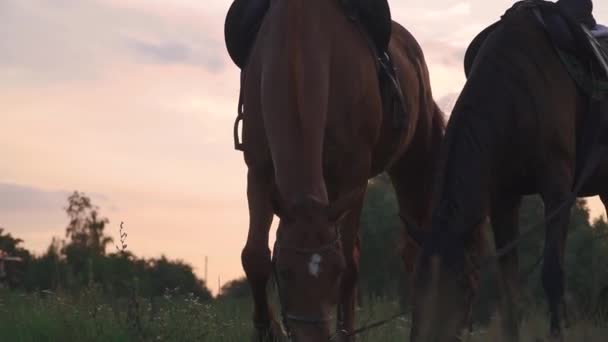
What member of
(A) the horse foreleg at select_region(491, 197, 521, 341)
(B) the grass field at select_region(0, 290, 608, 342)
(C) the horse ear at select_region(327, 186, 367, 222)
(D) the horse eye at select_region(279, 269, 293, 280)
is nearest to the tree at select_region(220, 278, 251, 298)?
(B) the grass field at select_region(0, 290, 608, 342)

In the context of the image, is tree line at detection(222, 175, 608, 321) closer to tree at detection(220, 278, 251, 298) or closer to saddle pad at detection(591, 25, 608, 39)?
tree at detection(220, 278, 251, 298)

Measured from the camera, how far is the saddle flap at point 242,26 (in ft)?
26.6

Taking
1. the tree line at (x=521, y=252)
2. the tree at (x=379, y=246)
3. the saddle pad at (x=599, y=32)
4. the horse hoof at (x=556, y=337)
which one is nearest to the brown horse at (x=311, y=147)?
the horse hoof at (x=556, y=337)

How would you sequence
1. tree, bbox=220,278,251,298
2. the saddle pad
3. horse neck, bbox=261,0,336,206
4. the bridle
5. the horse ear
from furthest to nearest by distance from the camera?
tree, bbox=220,278,251,298 < the saddle pad < horse neck, bbox=261,0,336,206 < the horse ear < the bridle

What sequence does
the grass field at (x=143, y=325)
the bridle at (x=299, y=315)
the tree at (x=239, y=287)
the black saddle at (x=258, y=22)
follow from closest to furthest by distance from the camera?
the bridle at (x=299, y=315) < the grass field at (x=143, y=325) < the black saddle at (x=258, y=22) < the tree at (x=239, y=287)

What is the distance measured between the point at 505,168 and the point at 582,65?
4.41 feet

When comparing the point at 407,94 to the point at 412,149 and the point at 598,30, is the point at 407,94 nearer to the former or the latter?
the point at 412,149

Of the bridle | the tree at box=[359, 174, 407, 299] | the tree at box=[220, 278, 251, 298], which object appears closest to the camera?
the bridle

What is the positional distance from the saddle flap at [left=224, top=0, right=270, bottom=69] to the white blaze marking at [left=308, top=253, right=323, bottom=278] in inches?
111

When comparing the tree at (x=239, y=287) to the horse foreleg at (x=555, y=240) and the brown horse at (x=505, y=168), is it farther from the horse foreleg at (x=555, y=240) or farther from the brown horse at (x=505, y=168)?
the horse foreleg at (x=555, y=240)

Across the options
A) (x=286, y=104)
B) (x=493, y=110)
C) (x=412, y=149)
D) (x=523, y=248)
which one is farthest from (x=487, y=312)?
(x=286, y=104)

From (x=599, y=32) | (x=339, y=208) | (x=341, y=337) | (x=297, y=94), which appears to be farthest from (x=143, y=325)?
(x=599, y=32)

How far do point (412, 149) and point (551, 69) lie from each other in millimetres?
1936

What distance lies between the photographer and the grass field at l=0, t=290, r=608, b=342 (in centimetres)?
793
